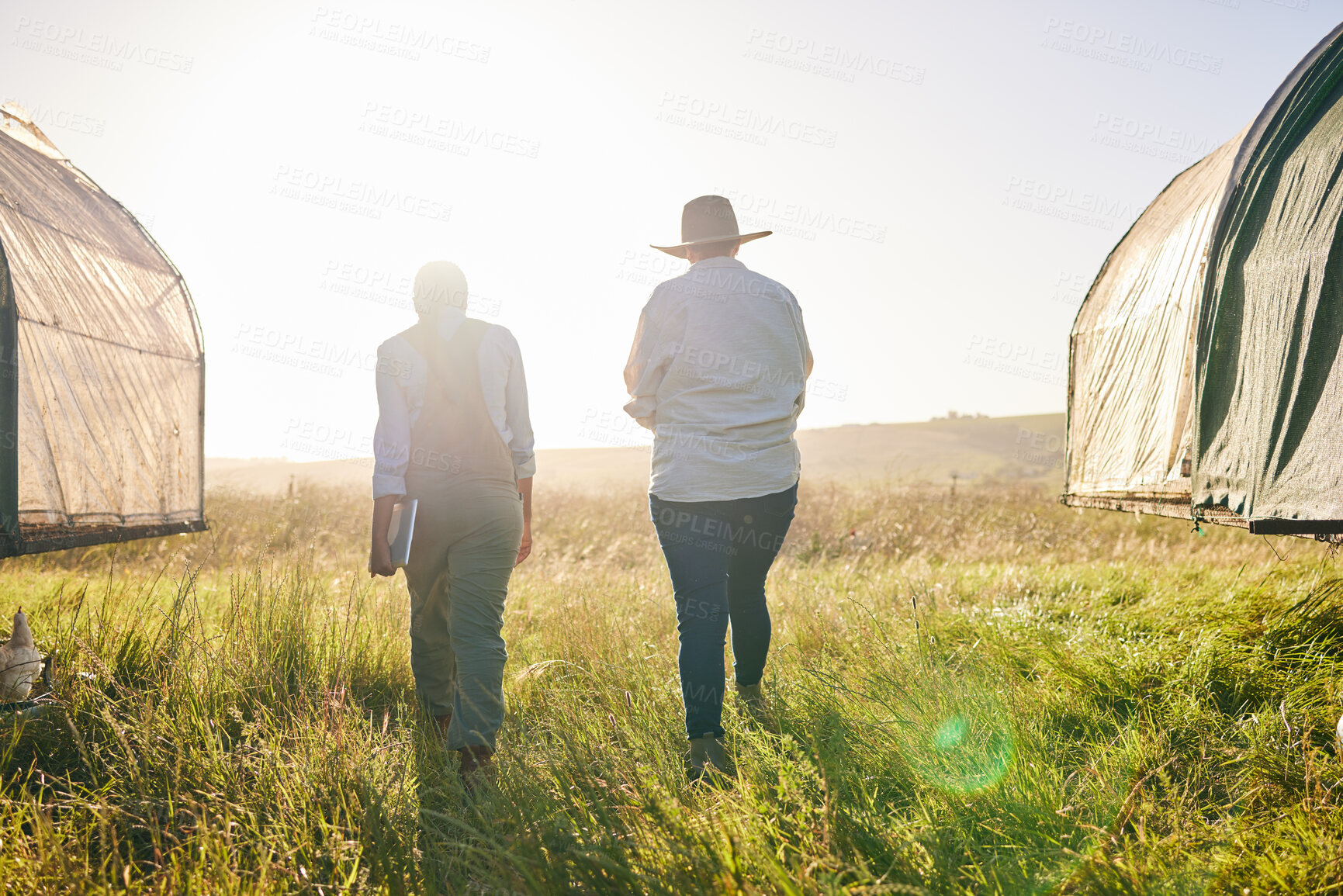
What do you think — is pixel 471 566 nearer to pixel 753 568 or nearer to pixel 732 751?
pixel 753 568

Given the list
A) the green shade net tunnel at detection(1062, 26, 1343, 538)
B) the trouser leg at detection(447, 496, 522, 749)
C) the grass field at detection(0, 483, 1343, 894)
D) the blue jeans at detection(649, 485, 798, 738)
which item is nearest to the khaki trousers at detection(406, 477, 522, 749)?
the trouser leg at detection(447, 496, 522, 749)

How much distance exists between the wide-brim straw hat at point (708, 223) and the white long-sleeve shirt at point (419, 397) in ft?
2.84

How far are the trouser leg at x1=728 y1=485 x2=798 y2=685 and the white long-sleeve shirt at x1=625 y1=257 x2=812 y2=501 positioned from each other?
0.21 feet

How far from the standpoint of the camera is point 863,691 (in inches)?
127

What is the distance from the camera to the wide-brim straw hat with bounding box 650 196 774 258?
3.15m

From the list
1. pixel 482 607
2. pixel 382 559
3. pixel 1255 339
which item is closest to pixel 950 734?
pixel 482 607

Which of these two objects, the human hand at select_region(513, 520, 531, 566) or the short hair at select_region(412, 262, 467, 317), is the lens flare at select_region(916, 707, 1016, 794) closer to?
the human hand at select_region(513, 520, 531, 566)

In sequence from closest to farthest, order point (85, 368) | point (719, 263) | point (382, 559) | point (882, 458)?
point (382, 559)
point (719, 263)
point (85, 368)
point (882, 458)

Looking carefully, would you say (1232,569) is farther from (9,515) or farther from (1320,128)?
(9,515)

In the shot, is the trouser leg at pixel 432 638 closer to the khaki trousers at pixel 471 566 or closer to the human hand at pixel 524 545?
the khaki trousers at pixel 471 566

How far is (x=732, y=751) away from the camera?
2914mm

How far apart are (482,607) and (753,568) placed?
1.09m

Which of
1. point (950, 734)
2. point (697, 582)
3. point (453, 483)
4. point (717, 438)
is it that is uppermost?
point (717, 438)

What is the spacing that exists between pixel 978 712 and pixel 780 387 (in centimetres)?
141
